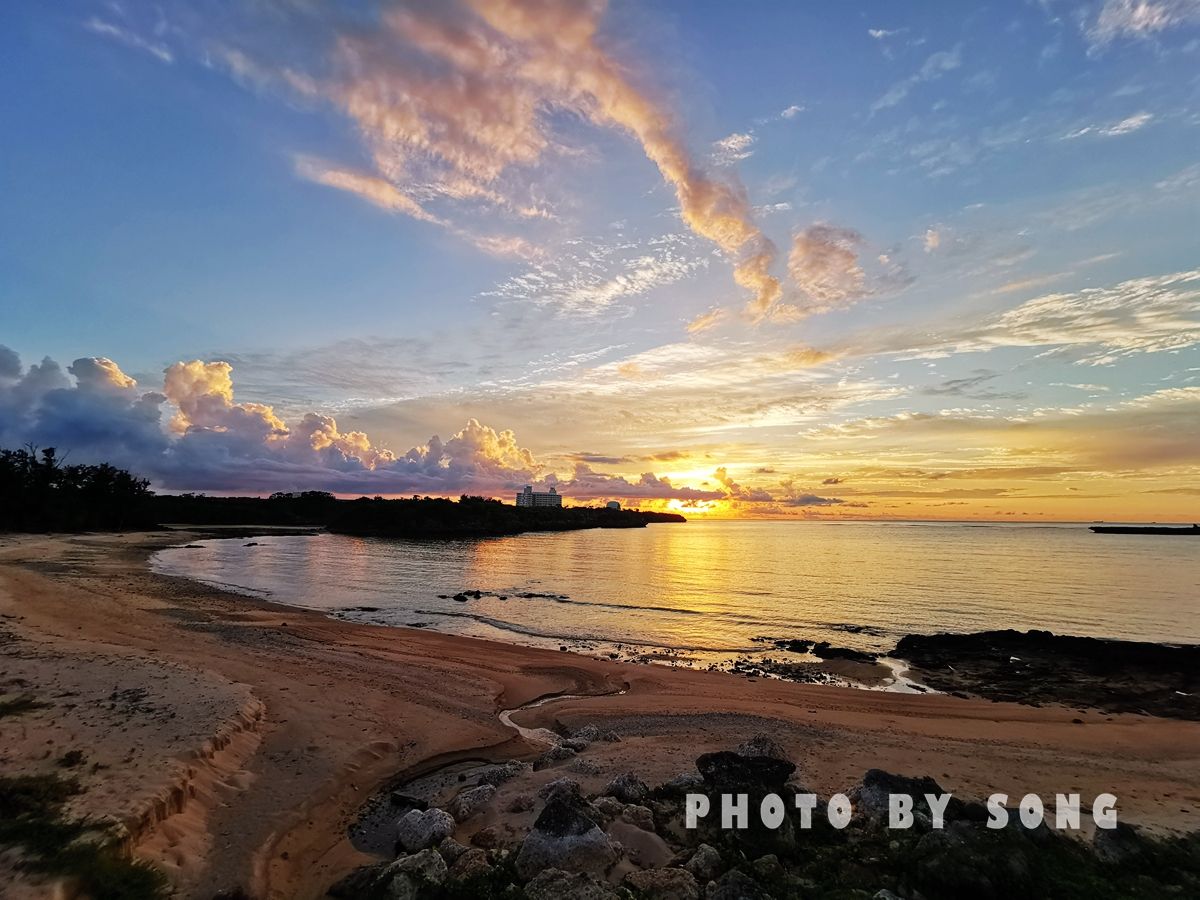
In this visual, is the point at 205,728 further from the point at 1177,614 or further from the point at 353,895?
the point at 1177,614

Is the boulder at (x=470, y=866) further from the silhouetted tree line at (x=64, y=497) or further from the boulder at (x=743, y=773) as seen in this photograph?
the silhouetted tree line at (x=64, y=497)

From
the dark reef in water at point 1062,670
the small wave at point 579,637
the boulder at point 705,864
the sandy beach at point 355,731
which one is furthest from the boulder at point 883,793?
the small wave at point 579,637

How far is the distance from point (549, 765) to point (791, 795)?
200 inches

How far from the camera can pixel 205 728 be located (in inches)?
482

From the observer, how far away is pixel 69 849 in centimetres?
740

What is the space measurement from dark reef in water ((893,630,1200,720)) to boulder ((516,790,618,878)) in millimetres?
19636

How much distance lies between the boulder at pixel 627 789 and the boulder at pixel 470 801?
6.96ft

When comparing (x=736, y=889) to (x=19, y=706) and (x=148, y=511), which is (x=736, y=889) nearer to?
(x=19, y=706)

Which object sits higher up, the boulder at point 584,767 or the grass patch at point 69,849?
the grass patch at point 69,849

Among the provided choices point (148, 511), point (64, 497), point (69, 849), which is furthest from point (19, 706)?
point (148, 511)

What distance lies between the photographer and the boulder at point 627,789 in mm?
10271

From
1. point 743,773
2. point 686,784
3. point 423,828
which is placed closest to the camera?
point 423,828

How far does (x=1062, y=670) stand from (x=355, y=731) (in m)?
28.1

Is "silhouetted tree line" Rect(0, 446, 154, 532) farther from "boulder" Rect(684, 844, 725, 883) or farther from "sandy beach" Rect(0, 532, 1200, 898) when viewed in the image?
"boulder" Rect(684, 844, 725, 883)
